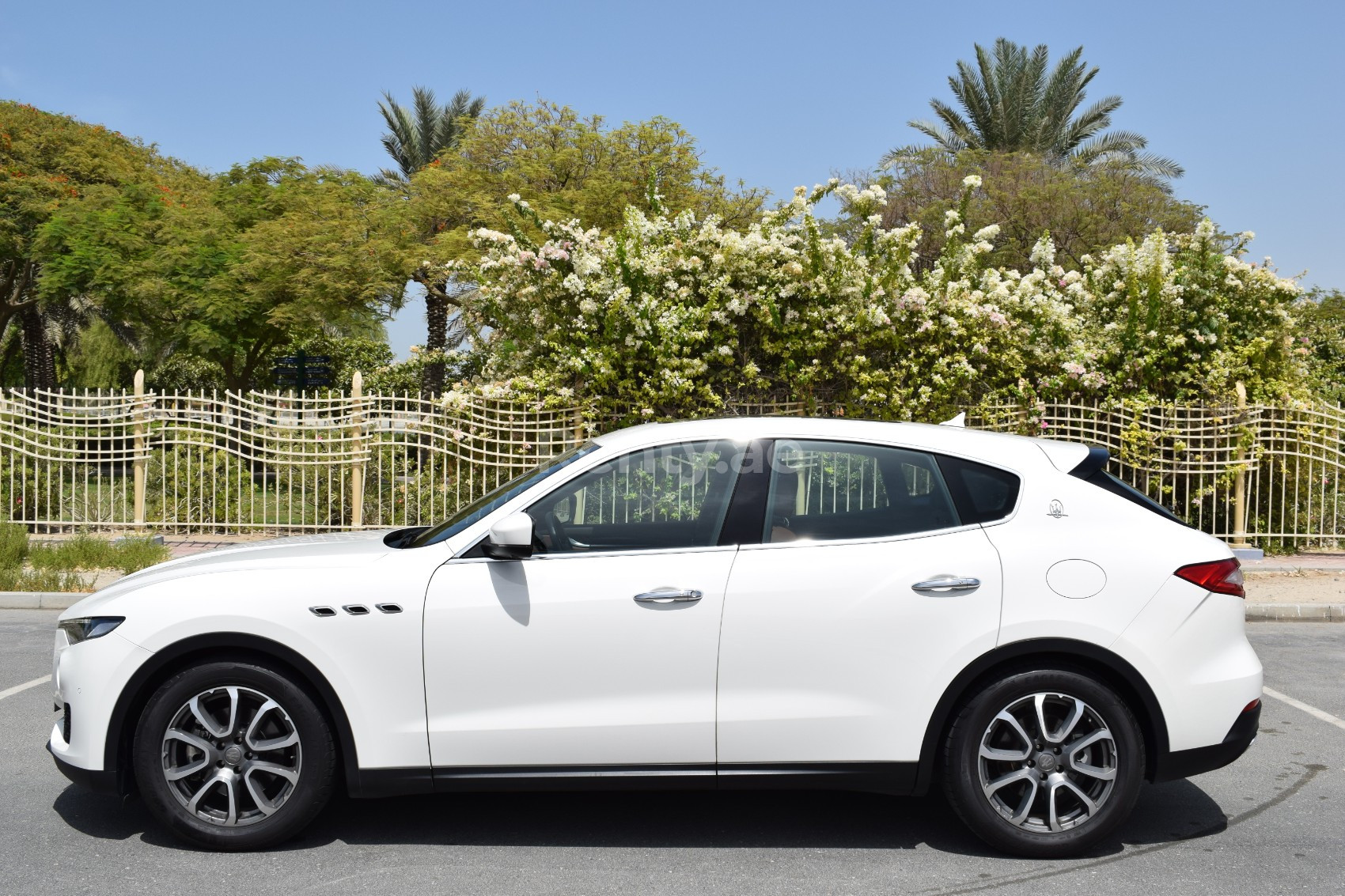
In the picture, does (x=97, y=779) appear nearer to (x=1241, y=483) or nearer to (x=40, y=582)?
(x=40, y=582)

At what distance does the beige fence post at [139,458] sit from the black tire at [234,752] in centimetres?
1057

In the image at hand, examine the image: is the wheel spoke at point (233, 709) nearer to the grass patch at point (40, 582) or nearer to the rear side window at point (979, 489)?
the rear side window at point (979, 489)

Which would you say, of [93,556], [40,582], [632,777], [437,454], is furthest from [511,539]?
[437,454]

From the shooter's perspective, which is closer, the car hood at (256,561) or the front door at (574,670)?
the front door at (574,670)

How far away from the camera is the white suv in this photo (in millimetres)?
4133

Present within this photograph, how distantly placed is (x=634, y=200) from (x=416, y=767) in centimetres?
2480

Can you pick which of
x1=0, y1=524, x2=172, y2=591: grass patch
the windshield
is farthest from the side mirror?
x1=0, y1=524, x2=172, y2=591: grass patch

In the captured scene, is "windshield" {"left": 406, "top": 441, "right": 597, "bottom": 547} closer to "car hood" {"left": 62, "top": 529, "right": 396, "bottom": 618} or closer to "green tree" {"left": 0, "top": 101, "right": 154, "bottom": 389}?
"car hood" {"left": 62, "top": 529, "right": 396, "bottom": 618}

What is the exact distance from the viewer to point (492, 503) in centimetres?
456

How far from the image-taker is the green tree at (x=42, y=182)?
28.1 m

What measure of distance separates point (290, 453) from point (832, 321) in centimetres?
660

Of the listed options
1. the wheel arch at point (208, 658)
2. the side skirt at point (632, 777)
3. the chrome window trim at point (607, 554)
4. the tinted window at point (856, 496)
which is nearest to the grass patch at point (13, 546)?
the wheel arch at point (208, 658)

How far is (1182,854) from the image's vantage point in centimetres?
436

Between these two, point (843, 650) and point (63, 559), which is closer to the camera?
point (843, 650)
